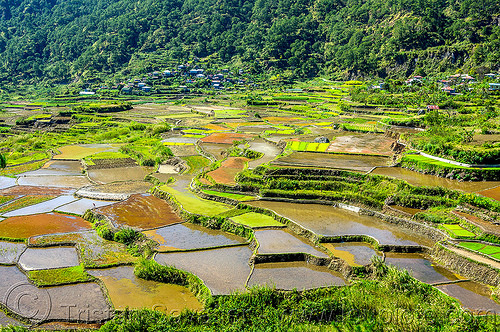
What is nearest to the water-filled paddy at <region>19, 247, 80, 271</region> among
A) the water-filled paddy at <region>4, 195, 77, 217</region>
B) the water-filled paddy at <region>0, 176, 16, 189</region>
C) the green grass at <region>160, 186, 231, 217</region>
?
the water-filled paddy at <region>4, 195, 77, 217</region>

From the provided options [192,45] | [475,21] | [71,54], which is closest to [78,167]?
[475,21]

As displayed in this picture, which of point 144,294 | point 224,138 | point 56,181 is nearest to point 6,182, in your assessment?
point 56,181

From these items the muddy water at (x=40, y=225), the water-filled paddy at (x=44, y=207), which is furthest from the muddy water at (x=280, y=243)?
the water-filled paddy at (x=44, y=207)

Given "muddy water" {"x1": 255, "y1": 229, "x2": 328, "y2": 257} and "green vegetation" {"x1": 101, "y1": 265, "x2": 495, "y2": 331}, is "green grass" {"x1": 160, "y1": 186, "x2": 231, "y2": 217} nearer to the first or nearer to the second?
"muddy water" {"x1": 255, "y1": 229, "x2": 328, "y2": 257}

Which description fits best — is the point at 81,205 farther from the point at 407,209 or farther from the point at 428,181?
the point at 428,181

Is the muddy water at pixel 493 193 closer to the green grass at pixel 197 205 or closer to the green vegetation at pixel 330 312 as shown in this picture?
the green vegetation at pixel 330 312

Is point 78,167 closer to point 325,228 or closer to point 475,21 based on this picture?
point 325,228
